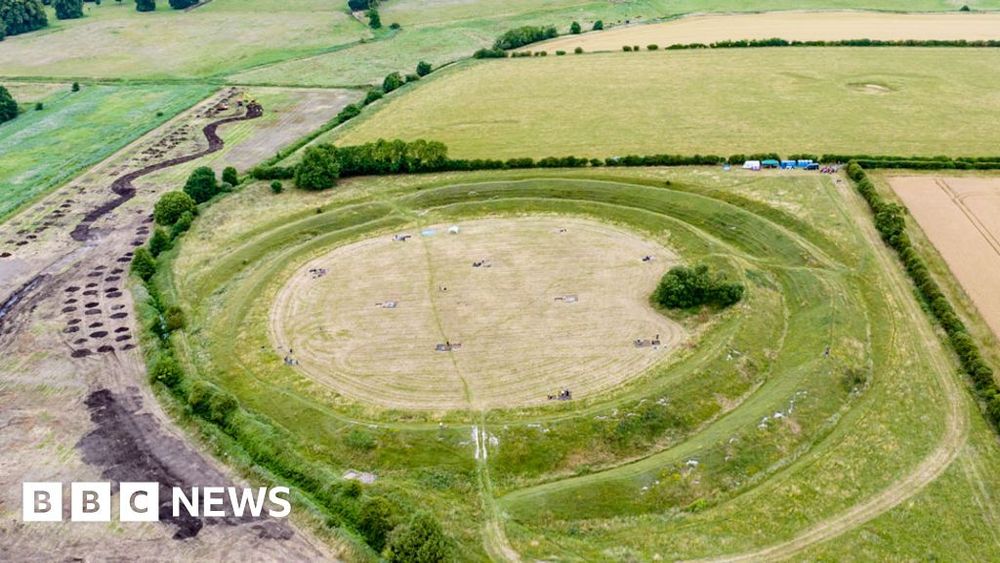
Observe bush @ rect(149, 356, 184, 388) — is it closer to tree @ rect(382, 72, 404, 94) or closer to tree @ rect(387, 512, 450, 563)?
tree @ rect(387, 512, 450, 563)

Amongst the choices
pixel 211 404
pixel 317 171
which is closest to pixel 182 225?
pixel 317 171

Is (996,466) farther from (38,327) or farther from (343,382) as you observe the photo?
(38,327)

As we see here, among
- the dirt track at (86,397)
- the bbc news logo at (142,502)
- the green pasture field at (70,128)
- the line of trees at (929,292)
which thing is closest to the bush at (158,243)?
the dirt track at (86,397)

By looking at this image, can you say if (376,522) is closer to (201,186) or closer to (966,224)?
(201,186)

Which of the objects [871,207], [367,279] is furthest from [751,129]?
[367,279]

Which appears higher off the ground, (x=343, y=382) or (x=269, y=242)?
(x=269, y=242)
